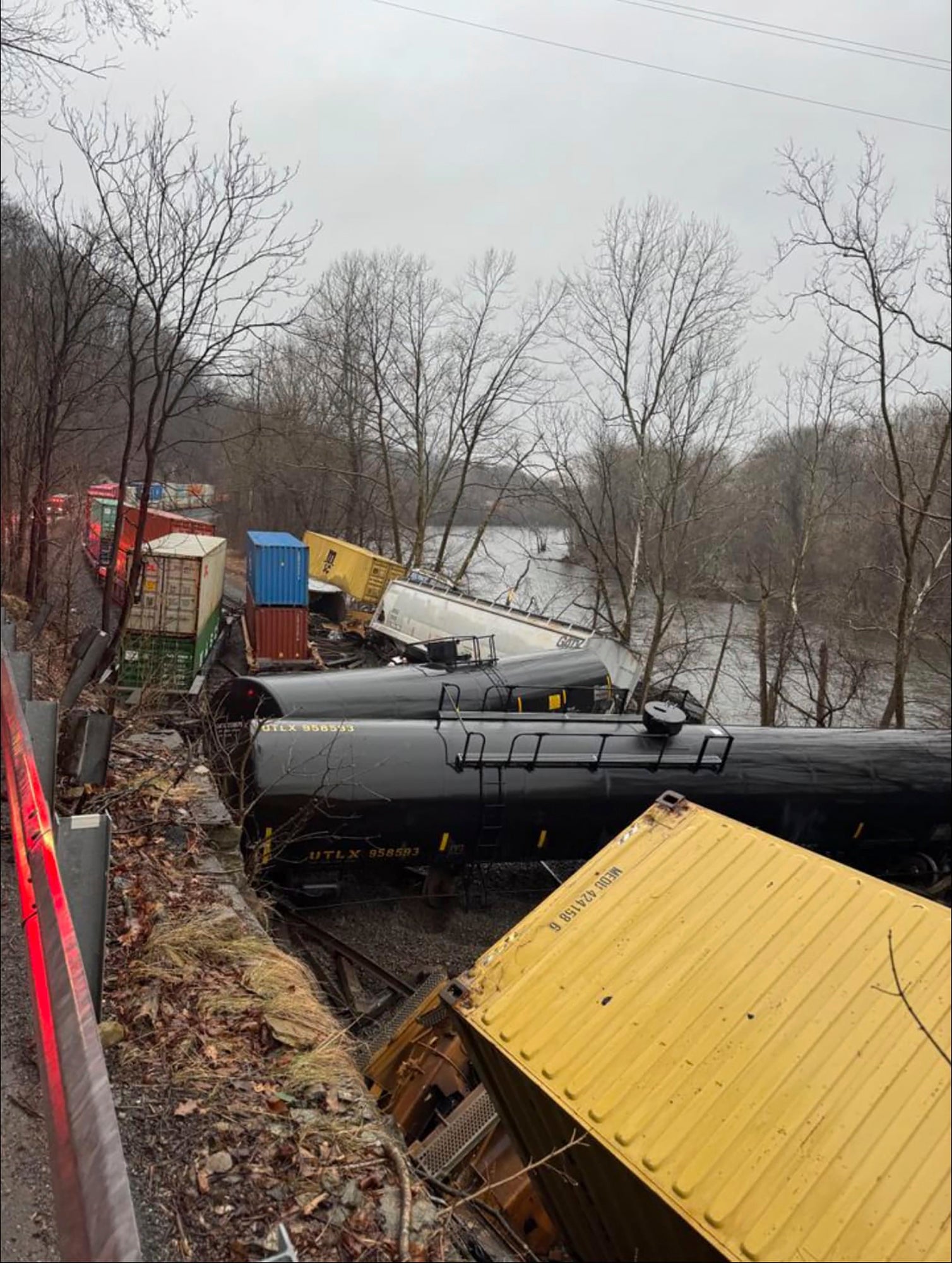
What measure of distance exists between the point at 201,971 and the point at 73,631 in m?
11.8

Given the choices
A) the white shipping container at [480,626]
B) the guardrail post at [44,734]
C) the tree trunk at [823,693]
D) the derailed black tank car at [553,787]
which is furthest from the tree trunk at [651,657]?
the guardrail post at [44,734]

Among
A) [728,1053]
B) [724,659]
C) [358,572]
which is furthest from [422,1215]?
[724,659]

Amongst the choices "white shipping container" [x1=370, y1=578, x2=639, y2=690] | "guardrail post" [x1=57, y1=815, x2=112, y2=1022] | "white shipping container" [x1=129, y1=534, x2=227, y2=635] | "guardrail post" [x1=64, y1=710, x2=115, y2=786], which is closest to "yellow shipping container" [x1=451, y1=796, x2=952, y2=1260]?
"guardrail post" [x1=57, y1=815, x2=112, y2=1022]

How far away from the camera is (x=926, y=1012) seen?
351 cm

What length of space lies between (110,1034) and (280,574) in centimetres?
1715

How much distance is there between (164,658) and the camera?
1611 cm

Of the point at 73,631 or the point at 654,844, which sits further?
the point at 73,631

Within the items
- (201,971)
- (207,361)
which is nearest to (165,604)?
(207,361)

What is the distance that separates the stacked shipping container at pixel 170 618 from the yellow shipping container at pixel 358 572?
1105 centimetres

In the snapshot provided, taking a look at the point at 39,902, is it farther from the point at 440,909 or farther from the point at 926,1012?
the point at 440,909

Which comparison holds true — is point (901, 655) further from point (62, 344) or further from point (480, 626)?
point (62, 344)

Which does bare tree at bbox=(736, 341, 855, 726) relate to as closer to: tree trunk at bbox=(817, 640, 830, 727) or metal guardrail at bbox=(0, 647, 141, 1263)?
tree trunk at bbox=(817, 640, 830, 727)

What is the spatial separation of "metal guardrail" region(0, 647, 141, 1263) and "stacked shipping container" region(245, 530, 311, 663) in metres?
16.2

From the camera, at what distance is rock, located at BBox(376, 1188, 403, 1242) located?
119 inches
